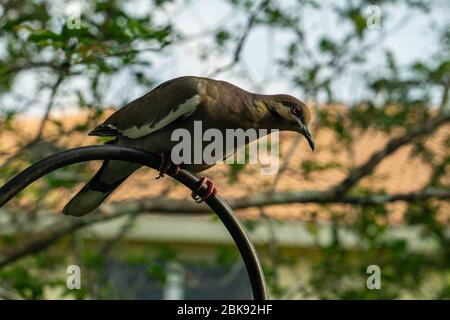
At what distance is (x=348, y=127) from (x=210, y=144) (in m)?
4.43

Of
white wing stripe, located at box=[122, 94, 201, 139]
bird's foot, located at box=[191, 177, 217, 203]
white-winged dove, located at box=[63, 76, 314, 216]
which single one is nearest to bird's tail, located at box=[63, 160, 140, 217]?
white-winged dove, located at box=[63, 76, 314, 216]

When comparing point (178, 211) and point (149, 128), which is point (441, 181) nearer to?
point (178, 211)

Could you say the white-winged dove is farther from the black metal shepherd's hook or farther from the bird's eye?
the black metal shepherd's hook

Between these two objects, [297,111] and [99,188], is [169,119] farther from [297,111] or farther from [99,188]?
[297,111]

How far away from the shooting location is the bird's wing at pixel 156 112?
12.8 ft

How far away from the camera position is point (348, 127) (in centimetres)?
815

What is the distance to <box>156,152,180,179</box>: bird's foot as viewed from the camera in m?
3.66

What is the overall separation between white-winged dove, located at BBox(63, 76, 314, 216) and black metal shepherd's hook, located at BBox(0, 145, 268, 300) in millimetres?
322

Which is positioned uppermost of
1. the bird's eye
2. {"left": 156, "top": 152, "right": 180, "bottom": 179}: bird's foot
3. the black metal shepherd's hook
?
the bird's eye

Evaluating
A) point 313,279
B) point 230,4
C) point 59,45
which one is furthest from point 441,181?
point 59,45

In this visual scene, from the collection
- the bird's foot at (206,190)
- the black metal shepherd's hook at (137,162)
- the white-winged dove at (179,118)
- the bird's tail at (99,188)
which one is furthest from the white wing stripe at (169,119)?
the bird's foot at (206,190)

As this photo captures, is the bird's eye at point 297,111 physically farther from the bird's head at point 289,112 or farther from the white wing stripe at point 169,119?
the white wing stripe at point 169,119

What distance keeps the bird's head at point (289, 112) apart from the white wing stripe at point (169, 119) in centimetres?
42
